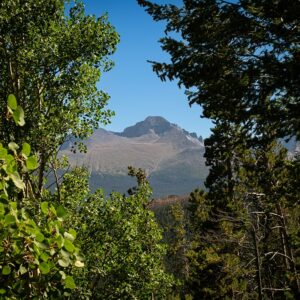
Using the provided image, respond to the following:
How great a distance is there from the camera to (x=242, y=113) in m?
10.6

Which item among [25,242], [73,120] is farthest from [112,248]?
[25,242]

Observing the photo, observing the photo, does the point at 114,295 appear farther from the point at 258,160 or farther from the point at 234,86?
the point at 258,160

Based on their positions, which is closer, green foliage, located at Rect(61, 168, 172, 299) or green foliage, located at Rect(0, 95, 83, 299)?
green foliage, located at Rect(0, 95, 83, 299)

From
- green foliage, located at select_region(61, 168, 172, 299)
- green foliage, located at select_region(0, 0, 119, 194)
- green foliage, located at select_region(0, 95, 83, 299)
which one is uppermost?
green foliage, located at select_region(0, 0, 119, 194)

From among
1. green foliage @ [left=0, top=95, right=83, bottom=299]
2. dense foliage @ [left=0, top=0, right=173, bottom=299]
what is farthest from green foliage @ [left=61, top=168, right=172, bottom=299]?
green foliage @ [left=0, top=95, right=83, bottom=299]

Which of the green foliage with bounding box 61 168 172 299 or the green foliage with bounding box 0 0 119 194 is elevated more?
the green foliage with bounding box 0 0 119 194

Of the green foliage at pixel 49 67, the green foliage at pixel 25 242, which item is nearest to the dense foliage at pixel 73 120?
the green foliage at pixel 49 67

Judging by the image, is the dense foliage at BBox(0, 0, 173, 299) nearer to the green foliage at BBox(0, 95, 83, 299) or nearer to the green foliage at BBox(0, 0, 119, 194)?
the green foliage at BBox(0, 0, 119, 194)

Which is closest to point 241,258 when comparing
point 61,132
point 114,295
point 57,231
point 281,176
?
point 281,176

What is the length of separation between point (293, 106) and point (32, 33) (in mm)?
8392

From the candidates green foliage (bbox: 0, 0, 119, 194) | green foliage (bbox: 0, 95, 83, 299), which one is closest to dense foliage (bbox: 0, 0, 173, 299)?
green foliage (bbox: 0, 0, 119, 194)

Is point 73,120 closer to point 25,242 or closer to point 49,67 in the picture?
point 49,67

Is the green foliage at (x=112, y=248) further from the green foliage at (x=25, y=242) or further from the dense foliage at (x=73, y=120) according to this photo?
the green foliage at (x=25, y=242)

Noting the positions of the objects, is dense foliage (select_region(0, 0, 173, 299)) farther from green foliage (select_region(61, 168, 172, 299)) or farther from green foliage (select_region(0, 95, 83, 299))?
green foliage (select_region(0, 95, 83, 299))
